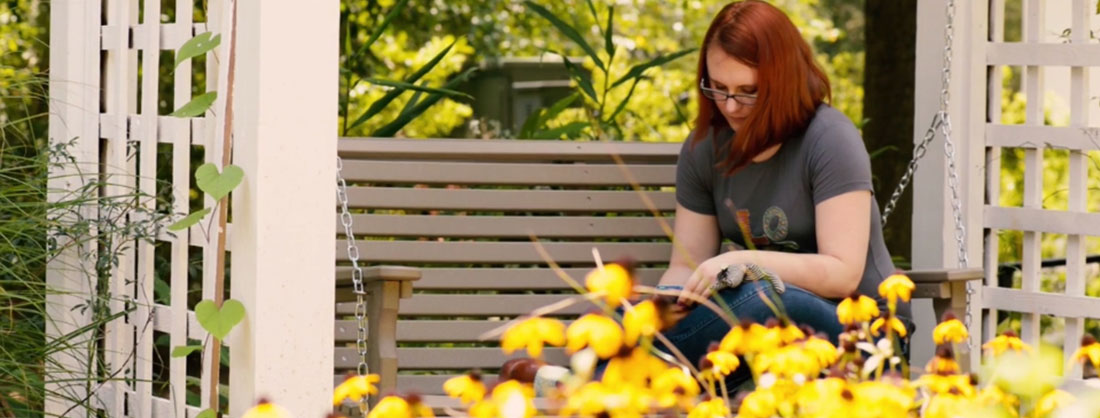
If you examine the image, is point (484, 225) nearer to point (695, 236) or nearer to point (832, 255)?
point (695, 236)

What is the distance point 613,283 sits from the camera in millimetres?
1388

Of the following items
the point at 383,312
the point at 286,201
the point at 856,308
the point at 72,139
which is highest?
the point at 72,139

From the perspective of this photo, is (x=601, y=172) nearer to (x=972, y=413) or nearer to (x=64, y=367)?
(x=64, y=367)

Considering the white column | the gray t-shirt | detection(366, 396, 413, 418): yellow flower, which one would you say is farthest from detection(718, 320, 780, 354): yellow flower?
the gray t-shirt

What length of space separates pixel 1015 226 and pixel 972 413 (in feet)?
9.04

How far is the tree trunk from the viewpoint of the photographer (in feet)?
19.2

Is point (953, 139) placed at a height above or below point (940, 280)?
above

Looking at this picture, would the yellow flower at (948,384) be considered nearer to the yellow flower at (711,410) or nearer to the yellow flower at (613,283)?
the yellow flower at (711,410)

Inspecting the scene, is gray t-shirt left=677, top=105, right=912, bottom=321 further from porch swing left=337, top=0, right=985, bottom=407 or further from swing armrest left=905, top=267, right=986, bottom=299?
porch swing left=337, top=0, right=985, bottom=407

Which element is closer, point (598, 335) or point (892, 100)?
point (598, 335)

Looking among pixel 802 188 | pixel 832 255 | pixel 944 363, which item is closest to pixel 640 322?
pixel 944 363

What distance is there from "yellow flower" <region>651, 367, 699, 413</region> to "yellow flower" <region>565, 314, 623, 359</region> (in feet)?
0.41

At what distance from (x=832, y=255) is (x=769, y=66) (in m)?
0.42

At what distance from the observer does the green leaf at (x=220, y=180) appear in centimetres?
261
